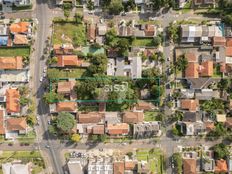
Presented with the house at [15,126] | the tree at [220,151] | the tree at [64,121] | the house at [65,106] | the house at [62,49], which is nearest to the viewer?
the tree at [64,121]

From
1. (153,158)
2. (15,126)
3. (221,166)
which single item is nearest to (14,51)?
(15,126)

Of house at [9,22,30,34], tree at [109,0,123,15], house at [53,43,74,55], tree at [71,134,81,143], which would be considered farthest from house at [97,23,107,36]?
tree at [71,134,81,143]

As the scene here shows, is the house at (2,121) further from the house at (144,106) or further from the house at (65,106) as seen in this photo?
the house at (144,106)

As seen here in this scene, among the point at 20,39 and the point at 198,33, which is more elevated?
the point at 198,33

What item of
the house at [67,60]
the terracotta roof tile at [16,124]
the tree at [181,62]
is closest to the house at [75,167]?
the terracotta roof tile at [16,124]

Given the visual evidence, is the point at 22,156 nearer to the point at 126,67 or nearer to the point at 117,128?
the point at 117,128

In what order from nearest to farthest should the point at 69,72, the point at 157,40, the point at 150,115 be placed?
the point at 157,40 → the point at 69,72 → the point at 150,115
